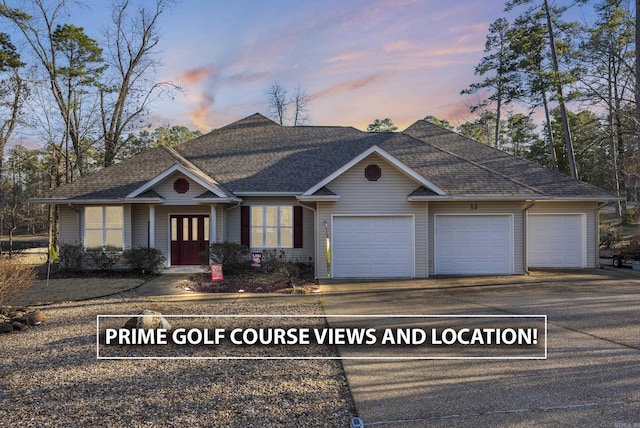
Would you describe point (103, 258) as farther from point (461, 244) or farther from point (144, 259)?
point (461, 244)

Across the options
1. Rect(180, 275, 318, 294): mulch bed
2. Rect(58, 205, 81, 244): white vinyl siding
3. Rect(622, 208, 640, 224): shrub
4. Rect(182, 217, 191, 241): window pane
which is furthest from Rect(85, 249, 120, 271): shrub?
Rect(622, 208, 640, 224): shrub

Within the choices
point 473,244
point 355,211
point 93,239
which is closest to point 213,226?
point 93,239

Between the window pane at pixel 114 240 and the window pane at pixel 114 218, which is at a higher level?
the window pane at pixel 114 218

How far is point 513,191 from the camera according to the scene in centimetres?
1291

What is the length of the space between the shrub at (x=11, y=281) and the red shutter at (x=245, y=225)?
24.0ft

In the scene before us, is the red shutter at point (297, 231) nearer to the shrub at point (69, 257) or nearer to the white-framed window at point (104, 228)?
the white-framed window at point (104, 228)

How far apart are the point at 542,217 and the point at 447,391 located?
41.8 ft

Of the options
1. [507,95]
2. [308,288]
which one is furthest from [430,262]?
[507,95]

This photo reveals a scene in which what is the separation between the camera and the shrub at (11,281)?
292 inches

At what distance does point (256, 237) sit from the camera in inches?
Result: 584

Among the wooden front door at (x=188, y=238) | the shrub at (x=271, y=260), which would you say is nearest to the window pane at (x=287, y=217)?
the shrub at (x=271, y=260)

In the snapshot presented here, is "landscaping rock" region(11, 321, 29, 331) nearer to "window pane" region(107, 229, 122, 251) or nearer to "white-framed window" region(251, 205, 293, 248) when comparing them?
"window pane" region(107, 229, 122, 251)

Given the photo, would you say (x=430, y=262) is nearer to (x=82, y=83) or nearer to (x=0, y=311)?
(x=0, y=311)

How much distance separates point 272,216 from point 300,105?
24.7 m
